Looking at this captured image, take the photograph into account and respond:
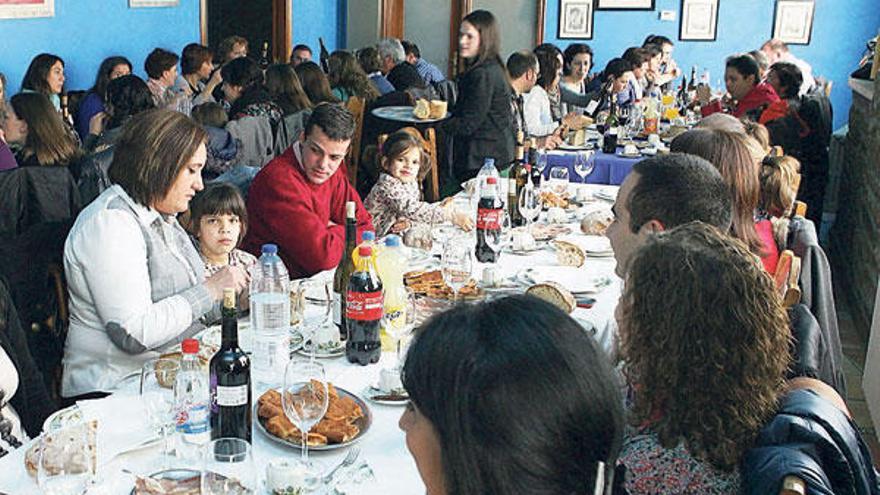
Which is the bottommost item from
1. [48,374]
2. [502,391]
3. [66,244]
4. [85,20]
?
[48,374]

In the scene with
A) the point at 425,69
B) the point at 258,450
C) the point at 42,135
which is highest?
the point at 425,69

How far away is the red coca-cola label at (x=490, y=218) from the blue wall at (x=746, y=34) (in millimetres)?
7666

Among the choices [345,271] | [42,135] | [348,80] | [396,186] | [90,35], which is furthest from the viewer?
[348,80]

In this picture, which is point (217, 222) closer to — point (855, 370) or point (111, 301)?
point (111, 301)

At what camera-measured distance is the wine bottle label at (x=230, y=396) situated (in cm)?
164

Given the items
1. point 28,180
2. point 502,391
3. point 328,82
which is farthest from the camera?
point 328,82

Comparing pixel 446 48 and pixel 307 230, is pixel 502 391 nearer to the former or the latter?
pixel 307 230

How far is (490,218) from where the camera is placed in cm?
295

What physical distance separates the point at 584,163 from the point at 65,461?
3.59 meters

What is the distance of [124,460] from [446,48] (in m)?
9.55

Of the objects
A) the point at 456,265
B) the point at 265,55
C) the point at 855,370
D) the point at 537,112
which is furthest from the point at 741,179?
the point at 265,55

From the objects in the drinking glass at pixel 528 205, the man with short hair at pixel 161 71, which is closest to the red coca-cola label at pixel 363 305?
the drinking glass at pixel 528 205

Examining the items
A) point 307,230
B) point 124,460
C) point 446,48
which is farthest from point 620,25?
point 124,460

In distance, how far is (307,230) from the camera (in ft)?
10.3
